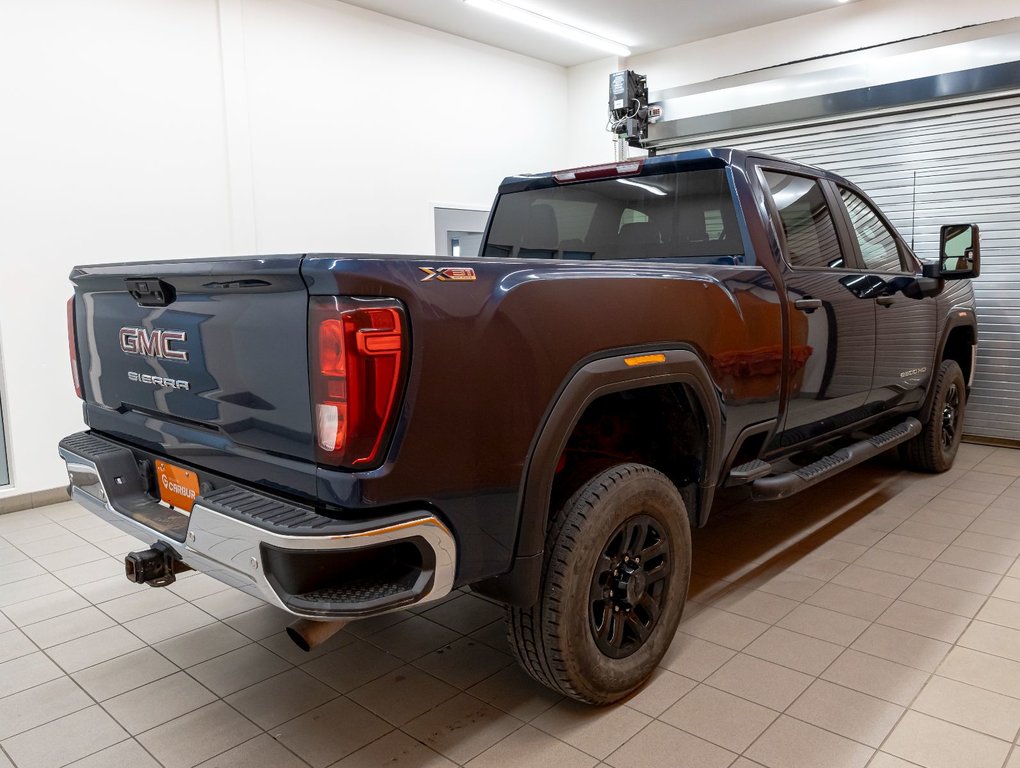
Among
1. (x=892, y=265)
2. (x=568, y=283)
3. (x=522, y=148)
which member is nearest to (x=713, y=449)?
(x=568, y=283)

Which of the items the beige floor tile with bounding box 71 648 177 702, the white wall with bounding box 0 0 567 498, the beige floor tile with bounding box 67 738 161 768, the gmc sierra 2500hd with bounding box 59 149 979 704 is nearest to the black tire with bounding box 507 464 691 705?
the gmc sierra 2500hd with bounding box 59 149 979 704

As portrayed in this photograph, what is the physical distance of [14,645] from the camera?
2934mm

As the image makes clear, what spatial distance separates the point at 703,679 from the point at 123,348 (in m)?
2.19

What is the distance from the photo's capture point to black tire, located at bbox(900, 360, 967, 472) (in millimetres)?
4812

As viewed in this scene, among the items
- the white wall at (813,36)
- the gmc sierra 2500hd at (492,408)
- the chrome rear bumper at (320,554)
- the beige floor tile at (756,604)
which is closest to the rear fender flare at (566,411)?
the gmc sierra 2500hd at (492,408)

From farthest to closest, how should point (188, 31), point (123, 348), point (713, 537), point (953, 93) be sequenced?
point (953, 93), point (188, 31), point (713, 537), point (123, 348)

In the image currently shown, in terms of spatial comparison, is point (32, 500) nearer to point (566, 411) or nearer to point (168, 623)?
point (168, 623)

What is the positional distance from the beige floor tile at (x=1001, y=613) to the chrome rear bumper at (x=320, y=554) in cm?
241

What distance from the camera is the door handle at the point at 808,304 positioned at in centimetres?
311

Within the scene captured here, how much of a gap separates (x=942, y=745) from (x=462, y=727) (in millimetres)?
1402

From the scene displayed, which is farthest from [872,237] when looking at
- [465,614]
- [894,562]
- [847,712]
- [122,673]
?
[122,673]

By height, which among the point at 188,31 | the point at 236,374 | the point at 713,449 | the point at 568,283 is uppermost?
the point at 188,31

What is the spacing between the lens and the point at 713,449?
2.65 meters

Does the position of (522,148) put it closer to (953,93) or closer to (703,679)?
(953,93)
